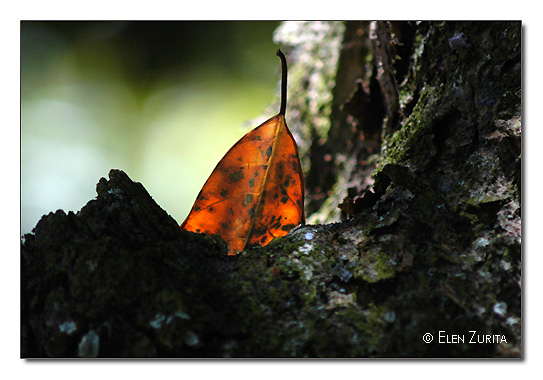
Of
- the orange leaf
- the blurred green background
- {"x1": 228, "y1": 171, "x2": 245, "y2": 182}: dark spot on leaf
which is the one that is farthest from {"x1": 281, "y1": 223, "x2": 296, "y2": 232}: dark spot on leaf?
the blurred green background

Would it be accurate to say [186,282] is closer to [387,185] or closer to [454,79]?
[387,185]

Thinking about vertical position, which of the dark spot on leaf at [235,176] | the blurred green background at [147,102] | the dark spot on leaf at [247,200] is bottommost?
the dark spot on leaf at [247,200]

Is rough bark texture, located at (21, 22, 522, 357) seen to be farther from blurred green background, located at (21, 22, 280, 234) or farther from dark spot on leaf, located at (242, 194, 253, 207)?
blurred green background, located at (21, 22, 280, 234)

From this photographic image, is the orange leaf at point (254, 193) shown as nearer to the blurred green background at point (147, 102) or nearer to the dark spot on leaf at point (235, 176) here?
the dark spot on leaf at point (235, 176)

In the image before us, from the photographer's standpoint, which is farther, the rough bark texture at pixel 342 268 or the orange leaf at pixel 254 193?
the orange leaf at pixel 254 193

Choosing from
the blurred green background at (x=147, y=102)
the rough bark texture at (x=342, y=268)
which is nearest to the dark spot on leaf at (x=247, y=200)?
the rough bark texture at (x=342, y=268)
